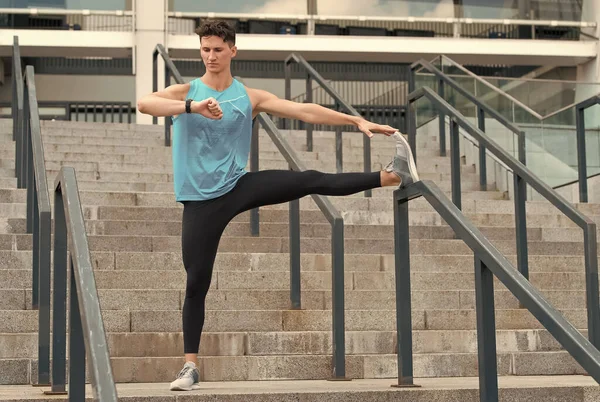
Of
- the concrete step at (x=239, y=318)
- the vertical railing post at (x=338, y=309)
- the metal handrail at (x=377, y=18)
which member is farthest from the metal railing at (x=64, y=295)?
the metal handrail at (x=377, y=18)

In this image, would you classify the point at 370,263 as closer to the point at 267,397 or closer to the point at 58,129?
the point at 267,397

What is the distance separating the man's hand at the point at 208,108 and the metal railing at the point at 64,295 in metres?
0.51

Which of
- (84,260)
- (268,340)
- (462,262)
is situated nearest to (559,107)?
(462,262)

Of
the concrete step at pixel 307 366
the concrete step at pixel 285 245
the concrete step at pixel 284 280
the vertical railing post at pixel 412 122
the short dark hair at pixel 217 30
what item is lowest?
the concrete step at pixel 307 366

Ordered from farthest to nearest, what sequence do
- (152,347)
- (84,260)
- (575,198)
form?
(575,198), (152,347), (84,260)

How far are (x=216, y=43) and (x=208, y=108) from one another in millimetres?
427

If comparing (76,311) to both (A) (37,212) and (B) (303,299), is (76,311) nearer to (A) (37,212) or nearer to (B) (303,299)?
(B) (303,299)

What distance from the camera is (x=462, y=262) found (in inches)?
281

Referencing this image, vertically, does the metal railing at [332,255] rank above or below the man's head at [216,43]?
below

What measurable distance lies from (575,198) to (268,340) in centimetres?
523

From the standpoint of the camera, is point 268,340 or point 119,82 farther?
point 119,82

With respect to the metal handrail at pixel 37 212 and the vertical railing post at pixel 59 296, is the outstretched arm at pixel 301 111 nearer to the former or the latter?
the vertical railing post at pixel 59 296

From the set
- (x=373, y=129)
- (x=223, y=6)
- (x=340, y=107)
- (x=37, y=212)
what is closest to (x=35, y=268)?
(x=37, y=212)

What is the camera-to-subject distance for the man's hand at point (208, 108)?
4129 mm
